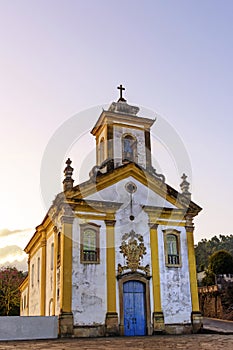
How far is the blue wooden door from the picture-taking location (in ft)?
64.8

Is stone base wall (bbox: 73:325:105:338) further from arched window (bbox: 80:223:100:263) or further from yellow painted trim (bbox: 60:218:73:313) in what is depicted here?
arched window (bbox: 80:223:100:263)

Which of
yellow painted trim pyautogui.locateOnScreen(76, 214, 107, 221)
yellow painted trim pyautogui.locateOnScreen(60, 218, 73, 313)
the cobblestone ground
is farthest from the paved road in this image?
yellow painted trim pyautogui.locateOnScreen(76, 214, 107, 221)

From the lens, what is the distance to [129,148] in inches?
998

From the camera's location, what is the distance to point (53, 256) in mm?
22406

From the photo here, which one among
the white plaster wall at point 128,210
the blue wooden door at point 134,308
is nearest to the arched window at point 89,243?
the white plaster wall at point 128,210

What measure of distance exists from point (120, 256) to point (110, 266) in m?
0.84

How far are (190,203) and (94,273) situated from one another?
708 cm

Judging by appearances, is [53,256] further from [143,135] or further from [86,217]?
[143,135]

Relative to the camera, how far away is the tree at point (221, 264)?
33.8 metres

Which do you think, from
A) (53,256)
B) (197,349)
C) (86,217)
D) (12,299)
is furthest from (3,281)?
(197,349)

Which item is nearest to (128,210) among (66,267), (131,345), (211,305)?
(66,267)

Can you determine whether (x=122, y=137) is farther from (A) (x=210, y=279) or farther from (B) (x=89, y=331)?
(A) (x=210, y=279)

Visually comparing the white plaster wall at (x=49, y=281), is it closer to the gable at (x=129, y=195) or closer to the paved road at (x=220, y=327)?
the gable at (x=129, y=195)

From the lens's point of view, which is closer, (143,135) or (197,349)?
(197,349)
